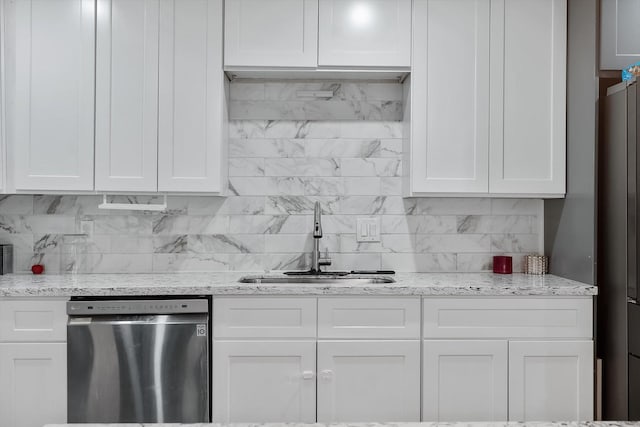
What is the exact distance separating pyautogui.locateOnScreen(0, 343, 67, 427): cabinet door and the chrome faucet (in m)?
1.30

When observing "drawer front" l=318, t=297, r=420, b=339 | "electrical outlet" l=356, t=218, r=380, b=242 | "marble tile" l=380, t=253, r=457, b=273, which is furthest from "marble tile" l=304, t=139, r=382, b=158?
"drawer front" l=318, t=297, r=420, b=339

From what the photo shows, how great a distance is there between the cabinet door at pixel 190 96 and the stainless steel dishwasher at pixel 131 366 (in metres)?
0.71

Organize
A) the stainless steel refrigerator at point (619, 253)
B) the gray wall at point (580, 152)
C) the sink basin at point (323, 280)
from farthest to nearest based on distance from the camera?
the sink basin at point (323, 280), the gray wall at point (580, 152), the stainless steel refrigerator at point (619, 253)

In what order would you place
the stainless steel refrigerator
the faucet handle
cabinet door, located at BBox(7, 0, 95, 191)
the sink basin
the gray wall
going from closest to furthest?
the stainless steel refrigerator → the gray wall → cabinet door, located at BBox(7, 0, 95, 191) → the sink basin → the faucet handle

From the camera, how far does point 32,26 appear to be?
8.56ft

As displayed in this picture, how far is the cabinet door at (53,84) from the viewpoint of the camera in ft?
8.55

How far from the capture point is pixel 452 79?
2662mm

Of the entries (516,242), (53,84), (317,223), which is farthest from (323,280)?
(53,84)

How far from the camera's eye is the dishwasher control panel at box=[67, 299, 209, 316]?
2.32 m

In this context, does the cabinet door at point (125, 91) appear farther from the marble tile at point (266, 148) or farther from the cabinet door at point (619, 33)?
the cabinet door at point (619, 33)

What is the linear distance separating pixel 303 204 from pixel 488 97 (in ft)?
3.84

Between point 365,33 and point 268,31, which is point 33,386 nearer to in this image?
point 268,31

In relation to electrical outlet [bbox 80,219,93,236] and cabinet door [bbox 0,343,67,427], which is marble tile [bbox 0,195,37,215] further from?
cabinet door [bbox 0,343,67,427]

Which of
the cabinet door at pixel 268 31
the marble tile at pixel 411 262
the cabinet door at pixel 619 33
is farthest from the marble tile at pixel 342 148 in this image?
the cabinet door at pixel 619 33
